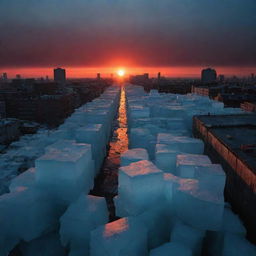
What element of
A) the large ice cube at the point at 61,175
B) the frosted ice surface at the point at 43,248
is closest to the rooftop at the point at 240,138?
the large ice cube at the point at 61,175

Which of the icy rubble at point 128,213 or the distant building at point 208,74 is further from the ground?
the distant building at point 208,74

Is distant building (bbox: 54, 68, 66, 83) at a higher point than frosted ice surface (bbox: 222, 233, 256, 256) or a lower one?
higher

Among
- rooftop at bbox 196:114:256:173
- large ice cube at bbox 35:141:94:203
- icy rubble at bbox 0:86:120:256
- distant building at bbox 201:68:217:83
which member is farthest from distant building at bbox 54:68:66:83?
large ice cube at bbox 35:141:94:203

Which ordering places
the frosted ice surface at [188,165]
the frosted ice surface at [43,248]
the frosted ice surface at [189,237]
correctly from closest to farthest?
the frosted ice surface at [189,237] → the frosted ice surface at [43,248] → the frosted ice surface at [188,165]

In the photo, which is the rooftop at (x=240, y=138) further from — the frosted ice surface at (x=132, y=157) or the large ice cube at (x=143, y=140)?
the frosted ice surface at (x=132, y=157)

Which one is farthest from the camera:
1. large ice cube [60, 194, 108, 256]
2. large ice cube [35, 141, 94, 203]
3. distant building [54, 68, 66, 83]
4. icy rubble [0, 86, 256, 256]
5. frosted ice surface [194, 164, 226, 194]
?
distant building [54, 68, 66, 83]

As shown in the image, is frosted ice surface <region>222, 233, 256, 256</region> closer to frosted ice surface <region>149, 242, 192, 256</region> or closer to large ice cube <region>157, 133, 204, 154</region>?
frosted ice surface <region>149, 242, 192, 256</region>
